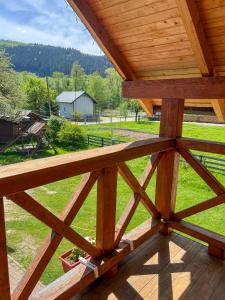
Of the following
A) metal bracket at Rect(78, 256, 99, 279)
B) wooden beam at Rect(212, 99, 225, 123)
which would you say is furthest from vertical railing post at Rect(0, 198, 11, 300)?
wooden beam at Rect(212, 99, 225, 123)

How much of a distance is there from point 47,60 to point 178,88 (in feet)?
333

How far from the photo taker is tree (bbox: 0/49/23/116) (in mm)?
13372

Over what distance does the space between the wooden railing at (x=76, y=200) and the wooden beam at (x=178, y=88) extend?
47 cm

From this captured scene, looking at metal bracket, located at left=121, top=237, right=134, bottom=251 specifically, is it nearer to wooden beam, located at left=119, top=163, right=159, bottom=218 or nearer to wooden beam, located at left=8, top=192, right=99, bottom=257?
wooden beam, located at left=119, top=163, right=159, bottom=218

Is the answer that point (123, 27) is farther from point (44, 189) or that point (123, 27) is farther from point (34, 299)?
point (44, 189)

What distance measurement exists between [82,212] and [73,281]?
411 centimetres

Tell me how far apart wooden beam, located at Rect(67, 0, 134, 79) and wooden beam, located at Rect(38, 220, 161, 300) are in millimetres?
1693

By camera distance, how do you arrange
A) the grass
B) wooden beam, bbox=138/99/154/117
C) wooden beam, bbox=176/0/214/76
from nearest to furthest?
1. wooden beam, bbox=176/0/214/76
2. wooden beam, bbox=138/99/154/117
3. the grass

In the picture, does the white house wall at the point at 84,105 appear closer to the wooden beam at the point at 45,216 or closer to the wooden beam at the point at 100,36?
the wooden beam at the point at 100,36

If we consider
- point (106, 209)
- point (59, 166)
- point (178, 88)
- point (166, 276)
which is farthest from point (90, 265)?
point (178, 88)

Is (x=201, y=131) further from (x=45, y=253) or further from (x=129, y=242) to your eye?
(x=45, y=253)

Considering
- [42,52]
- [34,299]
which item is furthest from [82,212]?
[42,52]

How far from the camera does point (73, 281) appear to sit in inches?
77.0

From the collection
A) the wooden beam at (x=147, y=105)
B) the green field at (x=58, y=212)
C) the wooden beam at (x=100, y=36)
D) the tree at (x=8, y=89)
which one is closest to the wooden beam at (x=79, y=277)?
the wooden beam at (x=147, y=105)
